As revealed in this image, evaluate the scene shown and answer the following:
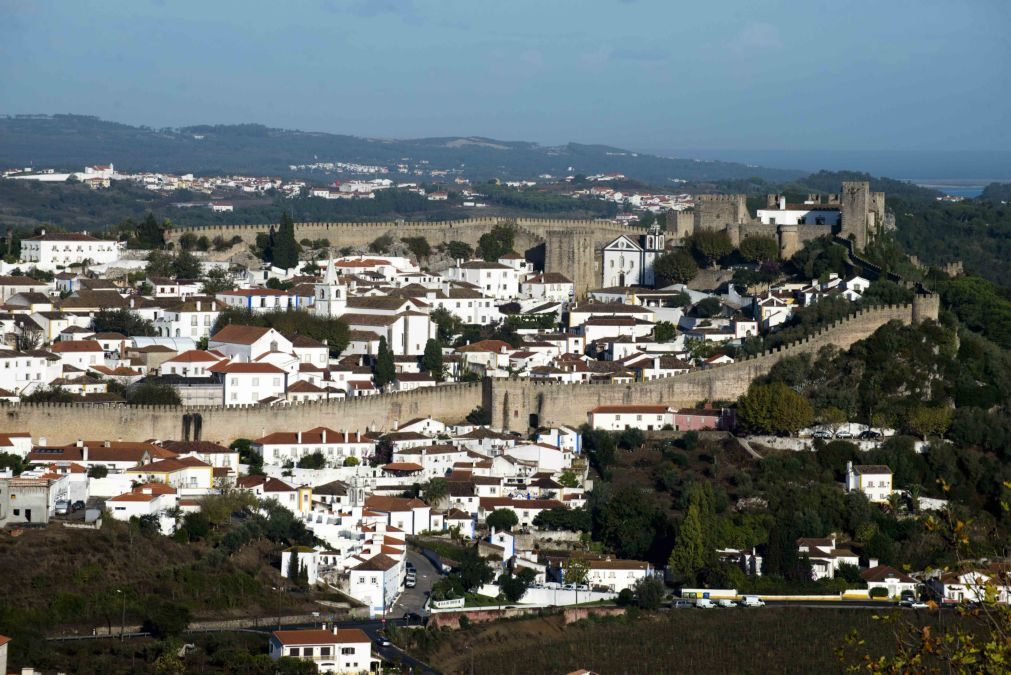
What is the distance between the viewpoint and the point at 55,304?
38.3 metres

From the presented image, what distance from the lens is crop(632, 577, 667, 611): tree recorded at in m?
25.7

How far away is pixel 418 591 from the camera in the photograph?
25922 mm

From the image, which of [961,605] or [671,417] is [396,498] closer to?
[671,417]

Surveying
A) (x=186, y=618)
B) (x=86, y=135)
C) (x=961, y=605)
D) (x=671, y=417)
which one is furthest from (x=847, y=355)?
(x=86, y=135)

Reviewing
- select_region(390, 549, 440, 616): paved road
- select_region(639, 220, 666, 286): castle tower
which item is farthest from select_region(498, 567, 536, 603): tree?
select_region(639, 220, 666, 286): castle tower

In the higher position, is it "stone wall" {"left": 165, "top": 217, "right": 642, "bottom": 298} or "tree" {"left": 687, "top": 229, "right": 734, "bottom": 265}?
"tree" {"left": 687, "top": 229, "right": 734, "bottom": 265}

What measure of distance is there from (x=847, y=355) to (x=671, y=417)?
330 cm

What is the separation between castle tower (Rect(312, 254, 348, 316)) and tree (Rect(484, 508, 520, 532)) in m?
9.77

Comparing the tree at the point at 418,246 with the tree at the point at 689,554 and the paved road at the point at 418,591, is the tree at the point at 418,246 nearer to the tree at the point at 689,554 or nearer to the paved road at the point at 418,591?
the paved road at the point at 418,591

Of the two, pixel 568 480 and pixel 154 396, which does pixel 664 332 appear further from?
pixel 154 396

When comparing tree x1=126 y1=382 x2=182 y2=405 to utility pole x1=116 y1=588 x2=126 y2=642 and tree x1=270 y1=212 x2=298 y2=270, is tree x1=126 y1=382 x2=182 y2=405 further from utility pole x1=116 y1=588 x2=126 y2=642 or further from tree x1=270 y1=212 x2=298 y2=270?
tree x1=270 y1=212 x2=298 y2=270

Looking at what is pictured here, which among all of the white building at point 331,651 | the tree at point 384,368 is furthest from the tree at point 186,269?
the white building at point 331,651

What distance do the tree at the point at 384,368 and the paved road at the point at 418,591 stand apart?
6.91m

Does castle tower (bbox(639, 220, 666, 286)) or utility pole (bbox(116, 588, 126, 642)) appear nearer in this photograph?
utility pole (bbox(116, 588, 126, 642))
